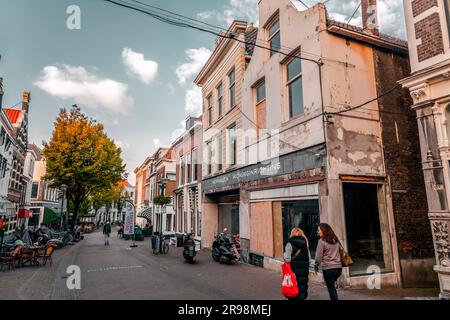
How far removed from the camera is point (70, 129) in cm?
2328

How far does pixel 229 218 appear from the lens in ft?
52.3

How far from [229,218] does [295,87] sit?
8518mm

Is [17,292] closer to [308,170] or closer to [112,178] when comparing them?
[308,170]

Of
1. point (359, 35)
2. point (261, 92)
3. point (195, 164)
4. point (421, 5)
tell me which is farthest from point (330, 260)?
point (195, 164)

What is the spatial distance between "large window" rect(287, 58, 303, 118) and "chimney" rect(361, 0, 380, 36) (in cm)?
279

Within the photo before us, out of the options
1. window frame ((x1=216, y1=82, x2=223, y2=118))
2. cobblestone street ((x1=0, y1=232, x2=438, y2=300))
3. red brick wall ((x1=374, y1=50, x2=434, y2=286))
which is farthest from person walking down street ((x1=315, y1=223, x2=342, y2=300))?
window frame ((x1=216, y1=82, x2=223, y2=118))

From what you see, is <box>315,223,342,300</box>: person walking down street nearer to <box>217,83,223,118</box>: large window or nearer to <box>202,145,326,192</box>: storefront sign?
<box>202,145,326,192</box>: storefront sign

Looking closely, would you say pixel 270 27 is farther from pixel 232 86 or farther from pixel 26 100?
pixel 26 100

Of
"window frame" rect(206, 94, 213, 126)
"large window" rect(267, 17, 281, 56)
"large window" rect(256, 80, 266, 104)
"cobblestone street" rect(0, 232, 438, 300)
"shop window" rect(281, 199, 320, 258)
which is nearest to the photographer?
"cobblestone street" rect(0, 232, 438, 300)

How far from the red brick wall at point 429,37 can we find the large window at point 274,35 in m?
4.94

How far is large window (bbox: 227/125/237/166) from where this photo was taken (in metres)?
14.7

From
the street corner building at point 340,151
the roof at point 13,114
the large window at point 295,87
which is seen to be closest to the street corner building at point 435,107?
the street corner building at point 340,151

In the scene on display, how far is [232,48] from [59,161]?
16749mm

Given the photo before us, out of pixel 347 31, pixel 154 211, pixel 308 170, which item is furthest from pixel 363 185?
pixel 154 211
